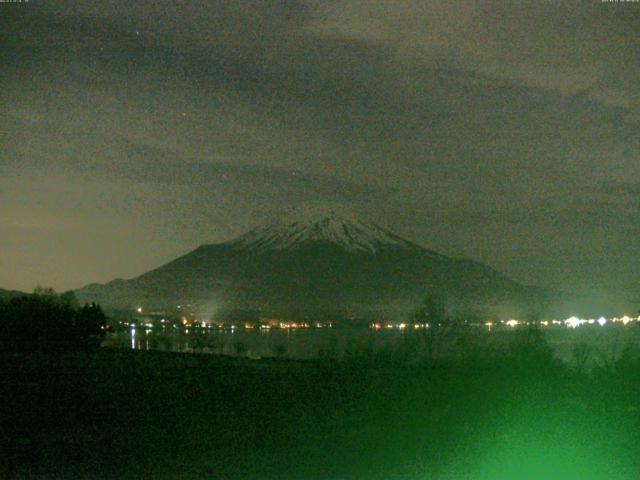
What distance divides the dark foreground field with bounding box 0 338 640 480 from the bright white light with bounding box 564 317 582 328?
92974 millimetres

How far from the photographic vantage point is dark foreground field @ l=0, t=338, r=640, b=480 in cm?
1159

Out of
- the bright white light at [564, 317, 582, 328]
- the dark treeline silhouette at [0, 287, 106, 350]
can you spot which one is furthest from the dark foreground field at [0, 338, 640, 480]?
the bright white light at [564, 317, 582, 328]

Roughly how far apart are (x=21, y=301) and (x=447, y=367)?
144ft

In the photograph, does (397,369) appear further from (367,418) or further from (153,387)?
(153,387)

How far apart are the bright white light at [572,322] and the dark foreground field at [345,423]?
305 ft

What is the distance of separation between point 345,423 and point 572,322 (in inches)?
4273

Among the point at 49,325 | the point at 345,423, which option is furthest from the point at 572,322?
the point at 345,423

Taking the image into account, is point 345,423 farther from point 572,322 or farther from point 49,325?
point 572,322

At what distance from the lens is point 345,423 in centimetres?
1498

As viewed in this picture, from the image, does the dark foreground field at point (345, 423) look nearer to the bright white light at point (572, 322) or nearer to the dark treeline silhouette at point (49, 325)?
the dark treeline silhouette at point (49, 325)

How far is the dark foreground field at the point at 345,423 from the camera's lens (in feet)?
38.0

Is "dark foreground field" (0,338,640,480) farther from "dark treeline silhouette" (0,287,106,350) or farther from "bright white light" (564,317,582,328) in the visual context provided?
"bright white light" (564,317,582,328)

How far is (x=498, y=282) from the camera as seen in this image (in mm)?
141750

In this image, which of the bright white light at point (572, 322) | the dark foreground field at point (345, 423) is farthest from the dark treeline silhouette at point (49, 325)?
the bright white light at point (572, 322)
